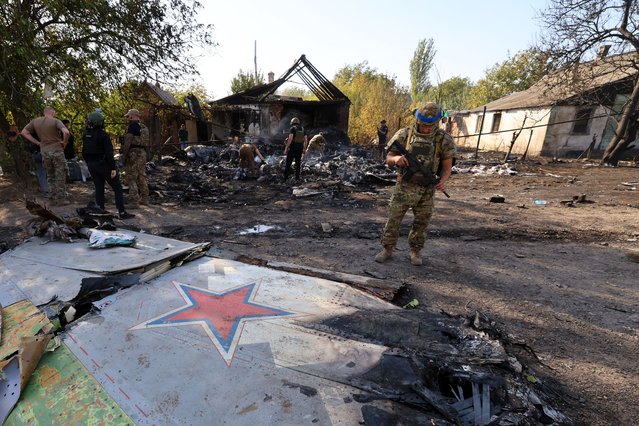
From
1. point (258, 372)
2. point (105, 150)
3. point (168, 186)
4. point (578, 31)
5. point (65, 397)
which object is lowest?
point (168, 186)

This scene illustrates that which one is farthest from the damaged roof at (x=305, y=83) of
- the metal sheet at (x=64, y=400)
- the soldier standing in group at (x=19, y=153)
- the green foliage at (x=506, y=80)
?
the green foliage at (x=506, y=80)

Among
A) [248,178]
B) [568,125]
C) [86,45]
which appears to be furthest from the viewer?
[568,125]

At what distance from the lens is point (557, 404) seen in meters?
2.00

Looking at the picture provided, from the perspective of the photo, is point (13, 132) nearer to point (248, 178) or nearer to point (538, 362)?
point (248, 178)

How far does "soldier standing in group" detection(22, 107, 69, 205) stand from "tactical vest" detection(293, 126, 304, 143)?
192 inches

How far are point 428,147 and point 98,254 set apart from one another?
3298 millimetres

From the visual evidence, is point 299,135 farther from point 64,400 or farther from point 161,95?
point 161,95

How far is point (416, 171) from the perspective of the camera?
3.61m

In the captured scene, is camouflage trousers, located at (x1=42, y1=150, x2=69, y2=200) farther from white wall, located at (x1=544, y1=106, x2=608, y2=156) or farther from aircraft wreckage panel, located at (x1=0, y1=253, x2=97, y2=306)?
white wall, located at (x1=544, y1=106, x2=608, y2=156)

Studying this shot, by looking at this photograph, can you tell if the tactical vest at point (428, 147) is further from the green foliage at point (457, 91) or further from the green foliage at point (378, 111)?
the green foliage at point (457, 91)

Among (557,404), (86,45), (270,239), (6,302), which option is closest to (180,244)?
(6,302)

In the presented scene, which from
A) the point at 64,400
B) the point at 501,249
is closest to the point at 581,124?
the point at 501,249

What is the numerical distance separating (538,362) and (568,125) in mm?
21174

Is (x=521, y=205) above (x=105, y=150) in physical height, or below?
below
